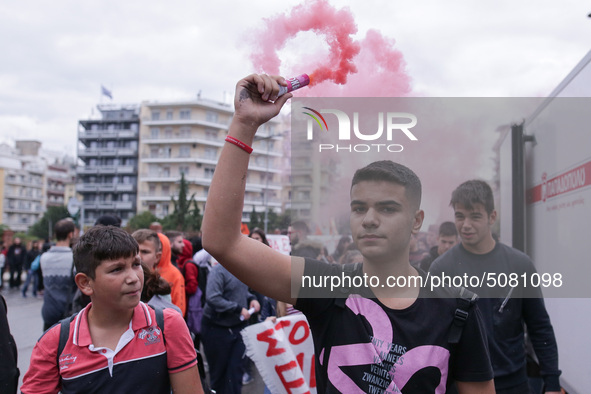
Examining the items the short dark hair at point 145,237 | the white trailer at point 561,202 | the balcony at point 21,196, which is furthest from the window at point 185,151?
the white trailer at point 561,202

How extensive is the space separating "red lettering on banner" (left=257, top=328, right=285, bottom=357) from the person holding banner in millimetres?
2707

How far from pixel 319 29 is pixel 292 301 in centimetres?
115

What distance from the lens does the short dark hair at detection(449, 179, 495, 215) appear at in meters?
2.43

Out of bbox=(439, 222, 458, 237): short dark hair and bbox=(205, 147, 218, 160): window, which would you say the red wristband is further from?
bbox=(205, 147, 218, 160): window

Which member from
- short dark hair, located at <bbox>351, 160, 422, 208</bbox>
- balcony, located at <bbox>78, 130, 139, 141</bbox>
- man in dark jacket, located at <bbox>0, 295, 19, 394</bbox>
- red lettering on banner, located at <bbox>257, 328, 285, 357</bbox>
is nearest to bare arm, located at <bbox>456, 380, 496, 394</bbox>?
short dark hair, located at <bbox>351, 160, 422, 208</bbox>

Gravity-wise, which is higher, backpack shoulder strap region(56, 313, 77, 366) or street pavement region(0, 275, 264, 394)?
backpack shoulder strap region(56, 313, 77, 366)

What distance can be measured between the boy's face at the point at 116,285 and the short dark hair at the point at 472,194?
61.4 inches

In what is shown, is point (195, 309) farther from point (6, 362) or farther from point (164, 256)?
point (6, 362)

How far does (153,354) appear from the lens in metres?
2.22

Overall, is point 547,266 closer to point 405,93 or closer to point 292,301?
point 405,93

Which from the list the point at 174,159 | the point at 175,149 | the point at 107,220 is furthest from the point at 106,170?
the point at 107,220

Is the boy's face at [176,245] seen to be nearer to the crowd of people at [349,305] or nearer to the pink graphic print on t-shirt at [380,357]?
the crowd of people at [349,305]

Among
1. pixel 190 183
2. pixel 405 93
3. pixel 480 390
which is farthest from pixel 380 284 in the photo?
pixel 190 183

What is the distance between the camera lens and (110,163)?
309ft
